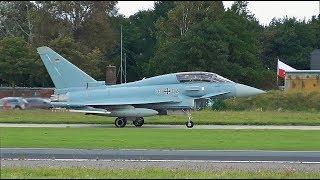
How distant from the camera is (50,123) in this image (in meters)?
38.0

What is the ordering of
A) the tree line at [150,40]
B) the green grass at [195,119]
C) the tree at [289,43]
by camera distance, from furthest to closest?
the tree at [289,43] < the tree line at [150,40] < the green grass at [195,119]

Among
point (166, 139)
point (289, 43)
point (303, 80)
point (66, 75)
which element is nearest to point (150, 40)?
point (289, 43)

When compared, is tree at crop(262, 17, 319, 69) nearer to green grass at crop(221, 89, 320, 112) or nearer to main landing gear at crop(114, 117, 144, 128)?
green grass at crop(221, 89, 320, 112)

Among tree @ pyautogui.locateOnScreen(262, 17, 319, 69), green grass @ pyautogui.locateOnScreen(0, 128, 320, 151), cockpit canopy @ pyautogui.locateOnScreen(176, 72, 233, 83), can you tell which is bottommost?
green grass @ pyautogui.locateOnScreen(0, 128, 320, 151)

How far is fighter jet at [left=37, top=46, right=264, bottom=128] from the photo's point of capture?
3688 centimetres

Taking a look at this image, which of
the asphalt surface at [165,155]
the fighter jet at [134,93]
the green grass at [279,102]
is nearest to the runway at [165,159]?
the asphalt surface at [165,155]

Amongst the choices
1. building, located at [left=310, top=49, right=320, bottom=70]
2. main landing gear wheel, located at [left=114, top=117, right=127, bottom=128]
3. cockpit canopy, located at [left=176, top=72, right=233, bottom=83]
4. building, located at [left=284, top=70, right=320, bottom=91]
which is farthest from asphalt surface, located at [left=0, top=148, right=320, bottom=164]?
building, located at [left=310, top=49, right=320, bottom=70]

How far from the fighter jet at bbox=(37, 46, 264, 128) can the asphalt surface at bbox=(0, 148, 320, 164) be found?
14.8 metres

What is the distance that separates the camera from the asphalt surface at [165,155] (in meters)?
19.4

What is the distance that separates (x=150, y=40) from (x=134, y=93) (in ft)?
197

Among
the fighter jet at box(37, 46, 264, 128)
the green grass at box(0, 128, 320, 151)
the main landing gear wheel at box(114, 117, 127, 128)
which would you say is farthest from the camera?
the fighter jet at box(37, 46, 264, 128)

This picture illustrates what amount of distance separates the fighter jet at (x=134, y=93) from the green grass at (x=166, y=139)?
455 centimetres

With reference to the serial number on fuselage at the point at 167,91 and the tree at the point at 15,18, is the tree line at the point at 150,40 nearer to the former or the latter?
the tree at the point at 15,18

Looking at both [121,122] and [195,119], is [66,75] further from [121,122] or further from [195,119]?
[195,119]
